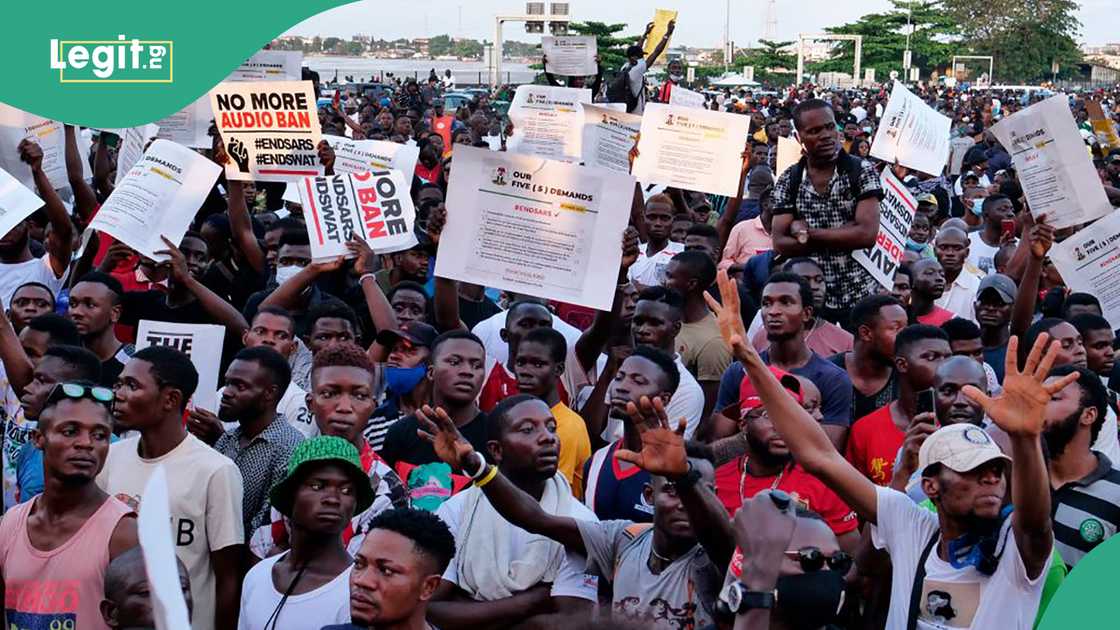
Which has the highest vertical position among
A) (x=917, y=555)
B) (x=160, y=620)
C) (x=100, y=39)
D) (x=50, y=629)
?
(x=100, y=39)

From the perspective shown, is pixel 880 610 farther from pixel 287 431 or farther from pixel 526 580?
pixel 287 431

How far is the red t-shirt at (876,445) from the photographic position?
5.51 m

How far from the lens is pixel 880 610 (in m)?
4.46

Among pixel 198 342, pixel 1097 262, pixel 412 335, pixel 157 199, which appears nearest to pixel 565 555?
pixel 412 335

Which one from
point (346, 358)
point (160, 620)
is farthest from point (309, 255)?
point (160, 620)

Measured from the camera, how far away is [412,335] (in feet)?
21.7

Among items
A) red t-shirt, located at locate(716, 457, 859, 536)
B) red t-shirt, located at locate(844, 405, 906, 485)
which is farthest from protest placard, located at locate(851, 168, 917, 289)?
red t-shirt, located at locate(716, 457, 859, 536)

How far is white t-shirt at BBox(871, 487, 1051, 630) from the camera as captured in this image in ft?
12.8

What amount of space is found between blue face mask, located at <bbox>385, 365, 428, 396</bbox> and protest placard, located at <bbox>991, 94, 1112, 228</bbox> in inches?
139

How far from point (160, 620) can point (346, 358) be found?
315 cm

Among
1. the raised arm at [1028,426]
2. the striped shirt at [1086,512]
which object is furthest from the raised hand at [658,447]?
the striped shirt at [1086,512]

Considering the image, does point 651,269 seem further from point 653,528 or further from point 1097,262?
point 653,528

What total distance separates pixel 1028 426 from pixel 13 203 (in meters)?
5.67

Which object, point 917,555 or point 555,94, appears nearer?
point 917,555
